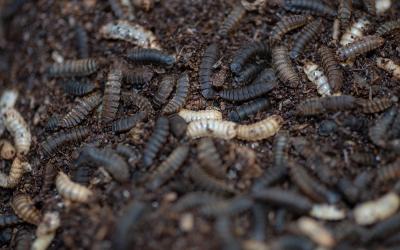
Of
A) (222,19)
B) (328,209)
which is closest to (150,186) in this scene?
(328,209)

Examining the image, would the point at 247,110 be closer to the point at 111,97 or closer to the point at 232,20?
the point at 232,20

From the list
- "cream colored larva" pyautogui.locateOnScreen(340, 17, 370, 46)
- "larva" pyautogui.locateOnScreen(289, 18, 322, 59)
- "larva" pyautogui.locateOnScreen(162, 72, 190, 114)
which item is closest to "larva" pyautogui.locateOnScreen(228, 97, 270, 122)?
"larva" pyautogui.locateOnScreen(162, 72, 190, 114)

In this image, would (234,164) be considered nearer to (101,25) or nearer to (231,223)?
(231,223)

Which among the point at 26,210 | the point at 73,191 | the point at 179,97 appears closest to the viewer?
the point at 73,191

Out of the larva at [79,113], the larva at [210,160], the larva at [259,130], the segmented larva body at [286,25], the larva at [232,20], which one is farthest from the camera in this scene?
the larva at [232,20]

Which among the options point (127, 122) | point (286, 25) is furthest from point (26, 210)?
point (286, 25)

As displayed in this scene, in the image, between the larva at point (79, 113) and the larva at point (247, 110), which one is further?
the larva at point (79, 113)

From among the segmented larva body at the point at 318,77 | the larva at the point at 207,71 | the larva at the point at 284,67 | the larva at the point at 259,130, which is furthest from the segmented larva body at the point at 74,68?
the segmented larva body at the point at 318,77

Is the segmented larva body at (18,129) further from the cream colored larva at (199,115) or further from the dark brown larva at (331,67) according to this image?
the dark brown larva at (331,67)
